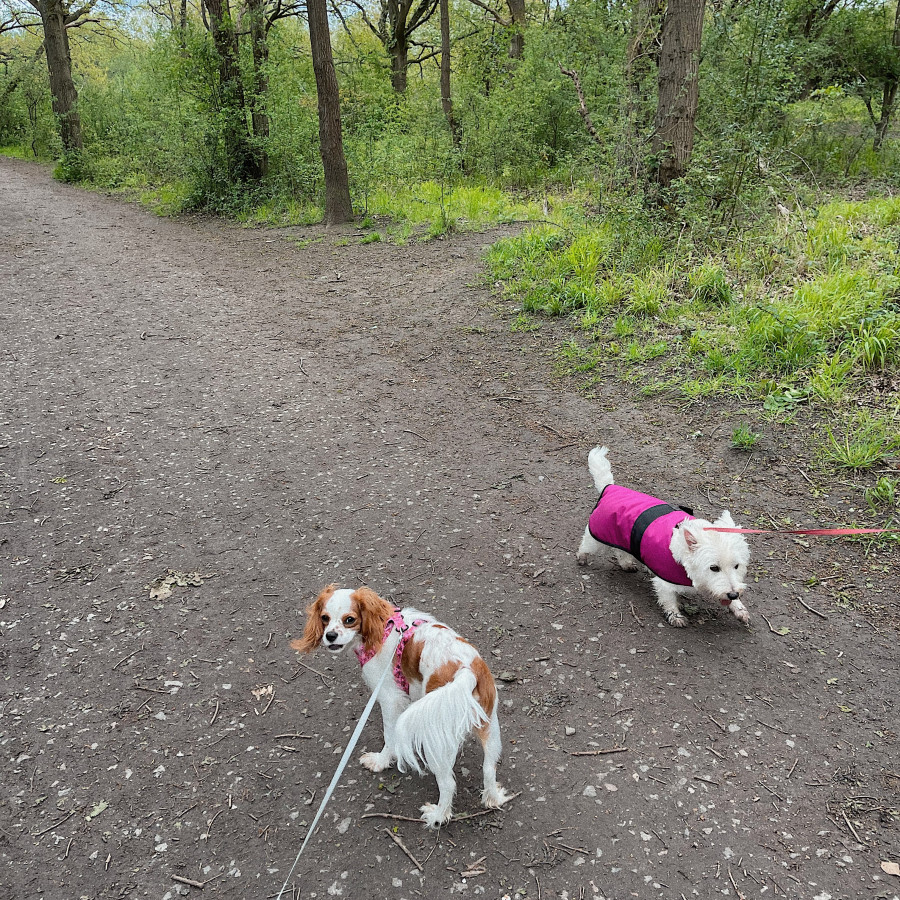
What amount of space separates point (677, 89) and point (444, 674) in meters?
8.06

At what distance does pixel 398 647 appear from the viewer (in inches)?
104

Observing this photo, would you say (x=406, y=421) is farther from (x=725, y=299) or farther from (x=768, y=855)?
(x=768, y=855)

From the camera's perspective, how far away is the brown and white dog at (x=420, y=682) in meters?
2.18

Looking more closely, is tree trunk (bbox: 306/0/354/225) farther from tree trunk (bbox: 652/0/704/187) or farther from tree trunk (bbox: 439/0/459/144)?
tree trunk (bbox: 439/0/459/144)

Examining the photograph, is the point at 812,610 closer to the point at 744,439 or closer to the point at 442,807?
the point at 744,439

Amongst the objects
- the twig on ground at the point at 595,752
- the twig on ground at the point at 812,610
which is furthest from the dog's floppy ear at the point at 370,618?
the twig on ground at the point at 812,610

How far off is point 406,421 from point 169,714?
3.29m

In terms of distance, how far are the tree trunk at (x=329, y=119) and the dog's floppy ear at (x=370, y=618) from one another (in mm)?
11084

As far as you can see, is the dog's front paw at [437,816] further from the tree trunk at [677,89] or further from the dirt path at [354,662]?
the tree trunk at [677,89]

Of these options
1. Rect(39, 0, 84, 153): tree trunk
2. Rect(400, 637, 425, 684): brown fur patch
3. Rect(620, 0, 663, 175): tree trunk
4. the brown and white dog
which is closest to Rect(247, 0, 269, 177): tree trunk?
Rect(620, 0, 663, 175): tree trunk

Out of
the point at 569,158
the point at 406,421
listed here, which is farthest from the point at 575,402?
the point at 569,158

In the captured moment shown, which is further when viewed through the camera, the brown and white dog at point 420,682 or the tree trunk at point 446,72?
the tree trunk at point 446,72

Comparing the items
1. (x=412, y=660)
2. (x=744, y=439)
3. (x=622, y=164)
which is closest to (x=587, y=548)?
(x=412, y=660)

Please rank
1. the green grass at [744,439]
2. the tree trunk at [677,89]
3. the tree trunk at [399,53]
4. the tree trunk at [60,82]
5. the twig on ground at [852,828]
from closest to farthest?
1. the twig on ground at [852,828]
2. the green grass at [744,439]
3. the tree trunk at [677,89]
4. the tree trunk at [60,82]
5. the tree trunk at [399,53]
